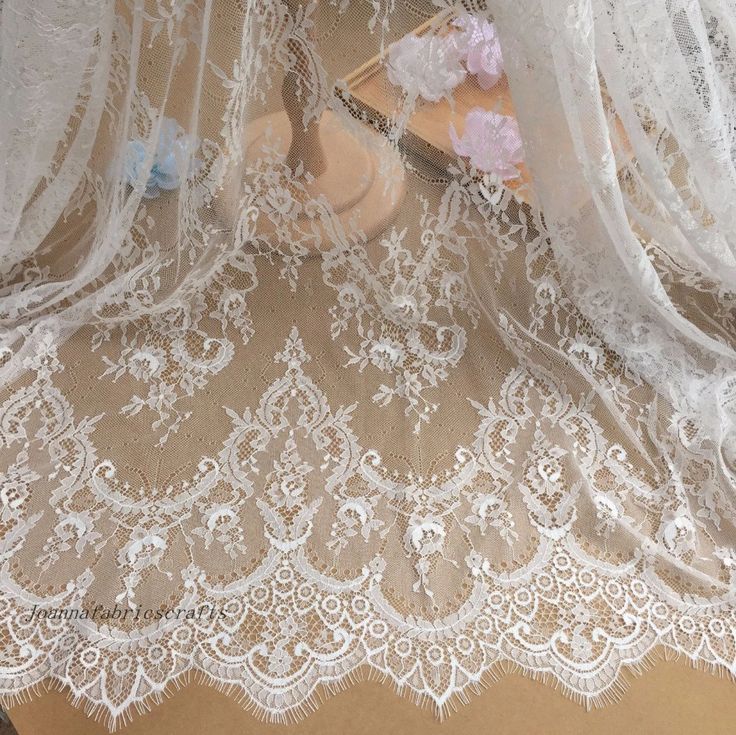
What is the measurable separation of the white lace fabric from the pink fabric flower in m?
0.03

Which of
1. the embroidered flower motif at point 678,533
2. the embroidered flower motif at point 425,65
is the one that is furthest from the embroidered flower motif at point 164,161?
the embroidered flower motif at point 678,533

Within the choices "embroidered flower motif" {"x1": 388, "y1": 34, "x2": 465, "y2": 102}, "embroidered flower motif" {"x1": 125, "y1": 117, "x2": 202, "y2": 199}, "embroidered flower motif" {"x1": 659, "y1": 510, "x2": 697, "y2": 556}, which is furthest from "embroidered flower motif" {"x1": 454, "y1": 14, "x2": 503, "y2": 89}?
"embroidered flower motif" {"x1": 659, "y1": 510, "x2": 697, "y2": 556}

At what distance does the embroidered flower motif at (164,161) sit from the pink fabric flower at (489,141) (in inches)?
15.1

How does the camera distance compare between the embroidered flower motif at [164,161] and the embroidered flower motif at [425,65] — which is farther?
the embroidered flower motif at [164,161]

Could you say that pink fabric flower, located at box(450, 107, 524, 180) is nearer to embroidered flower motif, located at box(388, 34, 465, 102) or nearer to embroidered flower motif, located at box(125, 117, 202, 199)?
embroidered flower motif, located at box(388, 34, 465, 102)

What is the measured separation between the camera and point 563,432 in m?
0.97

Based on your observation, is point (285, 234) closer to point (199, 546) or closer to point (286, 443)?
point (286, 443)

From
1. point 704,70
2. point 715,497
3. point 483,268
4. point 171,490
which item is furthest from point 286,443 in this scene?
point 704,70

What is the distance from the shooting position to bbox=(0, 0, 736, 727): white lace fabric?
2.66ft

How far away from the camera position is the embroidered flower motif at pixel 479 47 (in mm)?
859

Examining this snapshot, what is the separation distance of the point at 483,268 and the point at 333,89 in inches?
13.6

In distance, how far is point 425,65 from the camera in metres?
0.89

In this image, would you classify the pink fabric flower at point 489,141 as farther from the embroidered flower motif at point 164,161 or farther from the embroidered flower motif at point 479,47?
the embroidered flower motif at point 164,161

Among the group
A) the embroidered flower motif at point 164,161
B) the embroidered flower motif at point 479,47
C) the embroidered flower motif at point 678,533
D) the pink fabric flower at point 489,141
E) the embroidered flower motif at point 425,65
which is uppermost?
the embroidered flower motif at point 479,47
